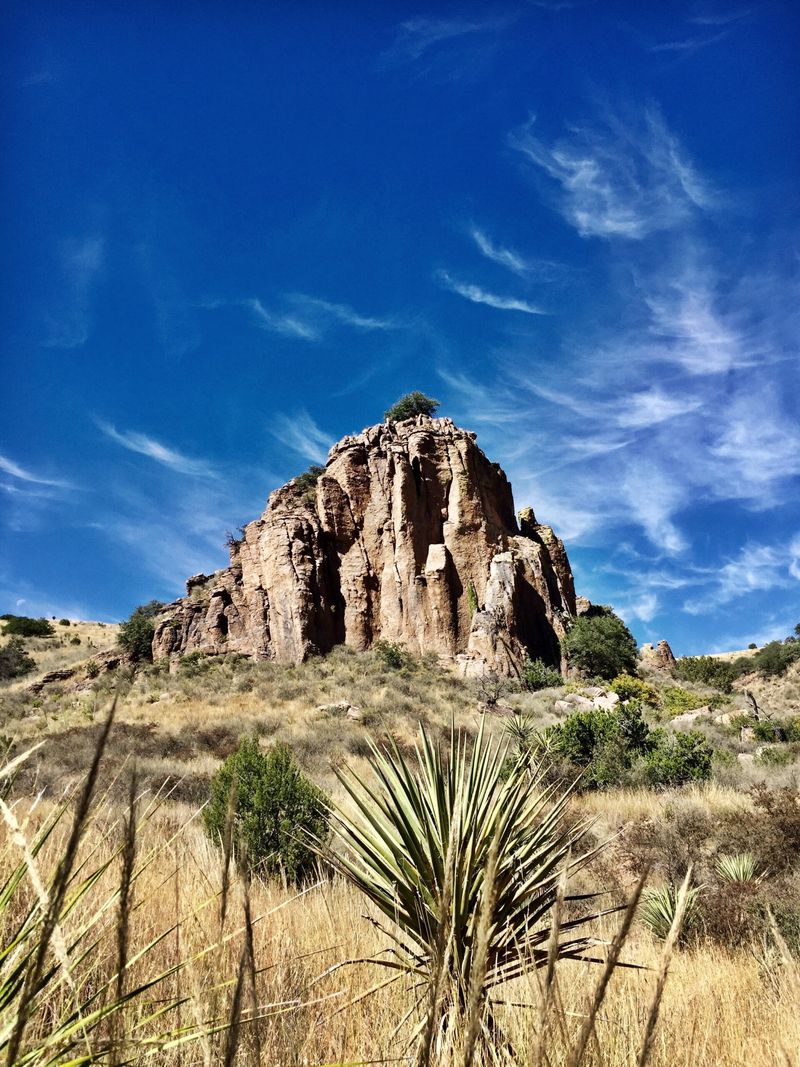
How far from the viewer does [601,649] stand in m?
36.4

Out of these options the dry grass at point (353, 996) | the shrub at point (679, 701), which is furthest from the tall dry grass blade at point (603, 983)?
the shrub at point (679, 701)

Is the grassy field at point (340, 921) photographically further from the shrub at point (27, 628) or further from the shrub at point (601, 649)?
the shrub at point (27, 628)

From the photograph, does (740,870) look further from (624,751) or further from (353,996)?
(624,751)

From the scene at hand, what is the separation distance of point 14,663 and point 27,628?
42.0 ft

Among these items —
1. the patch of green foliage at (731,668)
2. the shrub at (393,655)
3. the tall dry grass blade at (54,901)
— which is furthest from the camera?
the patch of green foliage at (731,668)

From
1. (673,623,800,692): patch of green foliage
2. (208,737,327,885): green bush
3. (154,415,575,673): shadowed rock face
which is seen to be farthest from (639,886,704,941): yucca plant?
(673,623,800,692): patch of green foliage

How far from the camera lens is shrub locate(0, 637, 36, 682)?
121ft

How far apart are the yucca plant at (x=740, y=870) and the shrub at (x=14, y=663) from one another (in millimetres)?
38945

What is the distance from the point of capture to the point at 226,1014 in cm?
214

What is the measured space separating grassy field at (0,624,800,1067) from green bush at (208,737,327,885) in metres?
0.47

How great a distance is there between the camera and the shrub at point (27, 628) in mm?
48531

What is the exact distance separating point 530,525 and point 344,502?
51.0ft

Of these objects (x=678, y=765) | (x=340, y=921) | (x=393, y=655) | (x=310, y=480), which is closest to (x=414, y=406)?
(x=310, y=480)

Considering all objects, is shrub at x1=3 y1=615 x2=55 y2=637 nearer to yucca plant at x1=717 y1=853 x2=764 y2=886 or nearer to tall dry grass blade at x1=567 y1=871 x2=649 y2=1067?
yucca plant at x1=717 y1=853 x2=764 y2=886
